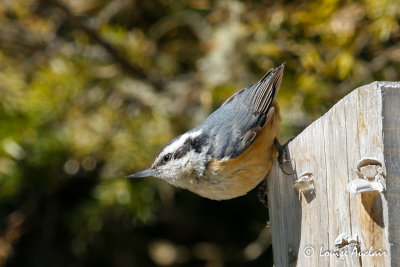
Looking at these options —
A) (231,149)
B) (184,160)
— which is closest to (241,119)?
(231,149)

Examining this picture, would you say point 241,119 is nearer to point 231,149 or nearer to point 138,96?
point 231,149

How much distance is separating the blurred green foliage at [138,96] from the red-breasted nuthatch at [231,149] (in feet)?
2.23

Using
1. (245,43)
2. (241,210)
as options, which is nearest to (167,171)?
(245,43)

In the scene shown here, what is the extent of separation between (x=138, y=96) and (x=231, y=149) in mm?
1687

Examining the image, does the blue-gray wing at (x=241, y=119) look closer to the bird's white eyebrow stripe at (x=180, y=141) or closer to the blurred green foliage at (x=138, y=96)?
the bird's white eyebrow stripe at (x=180, y=141)

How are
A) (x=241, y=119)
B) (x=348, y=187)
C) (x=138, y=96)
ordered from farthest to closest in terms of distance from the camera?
(x=138, y=96) < (x=241, y=119) < (x=348, y=187)

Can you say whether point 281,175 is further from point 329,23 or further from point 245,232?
point 245,232

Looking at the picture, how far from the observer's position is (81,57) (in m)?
4.02

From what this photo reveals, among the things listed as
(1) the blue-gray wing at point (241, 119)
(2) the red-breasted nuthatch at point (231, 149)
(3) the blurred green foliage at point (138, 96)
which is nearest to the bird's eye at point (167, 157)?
(2) the red-breasted nuthatch at point (231, 149)

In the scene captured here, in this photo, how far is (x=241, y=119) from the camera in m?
2.52

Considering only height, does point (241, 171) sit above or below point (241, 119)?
below

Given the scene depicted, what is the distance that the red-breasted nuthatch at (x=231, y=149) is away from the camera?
94.0 inches

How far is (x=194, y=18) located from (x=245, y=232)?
176 cm

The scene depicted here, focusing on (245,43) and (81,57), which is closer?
(245,43)
